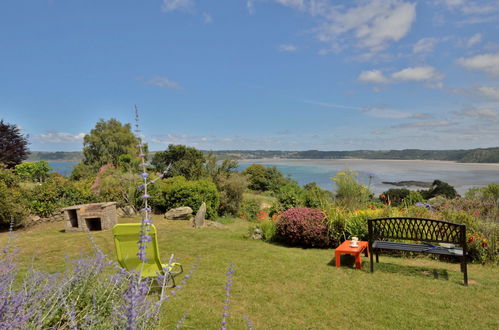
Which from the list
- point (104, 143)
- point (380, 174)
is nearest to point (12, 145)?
point (104, 143)

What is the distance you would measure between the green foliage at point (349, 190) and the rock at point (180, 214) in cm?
547

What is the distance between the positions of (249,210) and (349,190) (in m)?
6.27

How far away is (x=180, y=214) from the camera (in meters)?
11.2

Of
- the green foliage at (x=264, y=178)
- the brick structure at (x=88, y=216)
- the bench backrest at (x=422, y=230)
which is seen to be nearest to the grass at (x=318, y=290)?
the bench backrest at (x=422, y=230)

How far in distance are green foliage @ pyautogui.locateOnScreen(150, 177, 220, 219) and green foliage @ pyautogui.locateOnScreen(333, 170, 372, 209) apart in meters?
5.30

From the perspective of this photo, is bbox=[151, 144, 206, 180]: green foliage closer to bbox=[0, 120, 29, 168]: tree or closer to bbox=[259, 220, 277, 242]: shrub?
bbox=[259, 220, 277, 242]: shrub

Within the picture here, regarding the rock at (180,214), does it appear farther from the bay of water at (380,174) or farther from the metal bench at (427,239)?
the metal bench at (427,239)

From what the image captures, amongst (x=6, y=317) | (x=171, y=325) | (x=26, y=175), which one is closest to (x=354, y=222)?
(x=171, y=325)

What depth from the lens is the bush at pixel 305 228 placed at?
23.8 ft

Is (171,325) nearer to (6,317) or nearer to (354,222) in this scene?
(6,317)

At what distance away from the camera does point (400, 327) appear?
3.59 meters

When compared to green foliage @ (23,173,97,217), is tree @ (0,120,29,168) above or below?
above

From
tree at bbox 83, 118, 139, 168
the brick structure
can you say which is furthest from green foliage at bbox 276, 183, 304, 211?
tree at bbox 83, 118, 139, 168

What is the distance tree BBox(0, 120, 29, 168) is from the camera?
20.6 m
